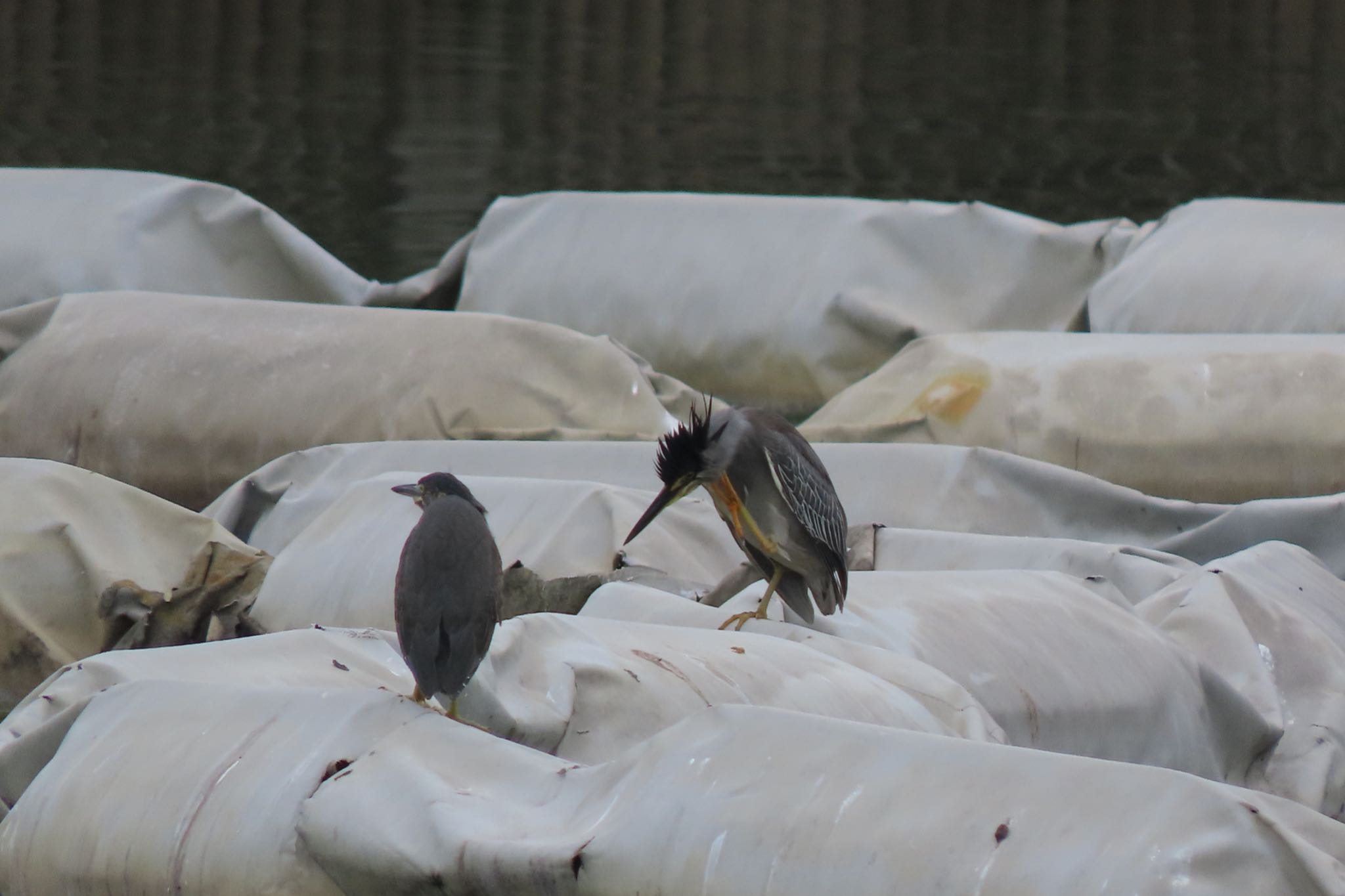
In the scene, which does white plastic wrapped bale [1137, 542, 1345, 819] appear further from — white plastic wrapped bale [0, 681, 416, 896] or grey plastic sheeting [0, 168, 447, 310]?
grey plastic sheeting [0, 168, 447, 310]

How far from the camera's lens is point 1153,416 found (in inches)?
164

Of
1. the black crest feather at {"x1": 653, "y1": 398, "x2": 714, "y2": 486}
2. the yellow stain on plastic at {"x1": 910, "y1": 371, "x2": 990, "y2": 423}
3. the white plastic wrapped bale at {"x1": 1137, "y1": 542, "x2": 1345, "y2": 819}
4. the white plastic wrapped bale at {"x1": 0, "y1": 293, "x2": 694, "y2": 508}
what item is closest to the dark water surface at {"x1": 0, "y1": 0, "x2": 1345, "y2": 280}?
the white plastic wrapped bale at {"x1": 0, "y1": 293, "x2": 694, "y2": 508}

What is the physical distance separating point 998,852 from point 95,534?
6.80ft

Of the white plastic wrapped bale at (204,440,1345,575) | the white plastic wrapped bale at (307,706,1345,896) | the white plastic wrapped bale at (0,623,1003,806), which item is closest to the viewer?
the white plastic wrapped bale at (307,706,1345,896)

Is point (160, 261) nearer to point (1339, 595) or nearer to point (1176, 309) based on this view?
point (1176, 309)

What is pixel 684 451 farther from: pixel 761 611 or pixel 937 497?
pixel 937 497

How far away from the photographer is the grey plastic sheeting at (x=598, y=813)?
167 centimetres

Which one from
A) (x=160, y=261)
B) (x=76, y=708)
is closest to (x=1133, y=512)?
(x=76, y=708)

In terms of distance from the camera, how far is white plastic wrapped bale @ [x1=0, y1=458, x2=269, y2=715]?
10.5ft

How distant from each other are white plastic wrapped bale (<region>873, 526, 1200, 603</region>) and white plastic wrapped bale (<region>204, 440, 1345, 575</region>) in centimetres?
27

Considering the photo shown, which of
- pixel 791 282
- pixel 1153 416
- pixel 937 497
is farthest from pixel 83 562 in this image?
pixel 791 282

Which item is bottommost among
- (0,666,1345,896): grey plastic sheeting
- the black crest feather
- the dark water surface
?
the dark water surface

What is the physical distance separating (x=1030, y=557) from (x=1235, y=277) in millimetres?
1888

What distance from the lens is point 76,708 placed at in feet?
7.43
